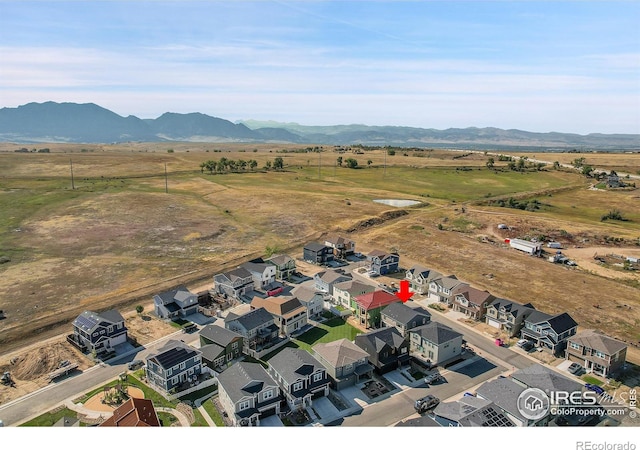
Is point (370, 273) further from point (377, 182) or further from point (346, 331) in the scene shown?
point (377, 182)

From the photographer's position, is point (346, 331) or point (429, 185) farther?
point (429, 185)

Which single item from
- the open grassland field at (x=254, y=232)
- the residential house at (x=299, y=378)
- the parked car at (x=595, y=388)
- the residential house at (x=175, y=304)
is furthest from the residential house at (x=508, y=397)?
the residential house at (x=175, y=304)

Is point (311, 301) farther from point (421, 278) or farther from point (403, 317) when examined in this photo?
point (421, 278)

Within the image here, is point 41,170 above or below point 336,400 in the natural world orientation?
above

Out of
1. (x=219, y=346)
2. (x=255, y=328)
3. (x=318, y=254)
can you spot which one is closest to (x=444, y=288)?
(x=318, y=254)

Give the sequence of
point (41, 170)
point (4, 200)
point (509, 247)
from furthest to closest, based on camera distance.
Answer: point (41, 170) < point (4, 200) < point (509, 247)

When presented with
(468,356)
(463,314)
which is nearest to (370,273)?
(463,314)
